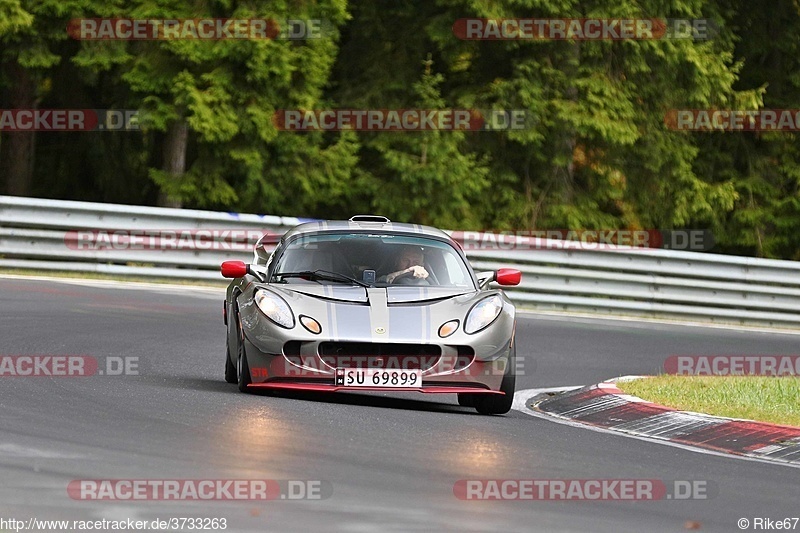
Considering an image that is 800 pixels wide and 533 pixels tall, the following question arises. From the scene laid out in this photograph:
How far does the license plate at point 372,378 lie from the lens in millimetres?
10094

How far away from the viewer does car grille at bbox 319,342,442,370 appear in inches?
399

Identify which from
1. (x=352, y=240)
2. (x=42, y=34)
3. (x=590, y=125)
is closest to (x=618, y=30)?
(x=590, y=125)

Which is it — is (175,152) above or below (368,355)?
above

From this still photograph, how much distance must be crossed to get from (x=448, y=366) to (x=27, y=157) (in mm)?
20001

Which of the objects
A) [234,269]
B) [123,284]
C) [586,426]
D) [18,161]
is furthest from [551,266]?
[18,161]

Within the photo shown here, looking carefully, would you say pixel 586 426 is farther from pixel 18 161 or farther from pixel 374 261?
pixel 18 161

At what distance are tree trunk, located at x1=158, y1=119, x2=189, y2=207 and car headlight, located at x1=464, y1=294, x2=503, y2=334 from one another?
1587 centimetres

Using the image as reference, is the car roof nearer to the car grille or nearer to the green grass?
the car grille

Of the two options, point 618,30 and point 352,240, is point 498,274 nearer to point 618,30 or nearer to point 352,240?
point 352,240

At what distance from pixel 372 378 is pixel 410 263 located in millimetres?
1710

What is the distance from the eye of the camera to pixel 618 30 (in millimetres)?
28141

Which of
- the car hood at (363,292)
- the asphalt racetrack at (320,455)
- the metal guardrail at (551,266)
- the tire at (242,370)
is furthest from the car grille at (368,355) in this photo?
the metal guardrail at (551,266)

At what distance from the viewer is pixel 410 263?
11609 mm

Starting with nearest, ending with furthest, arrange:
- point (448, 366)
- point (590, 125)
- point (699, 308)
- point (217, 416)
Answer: point (217, 416)
point (448, 366)
point (699, 308)
point (590, 125)
